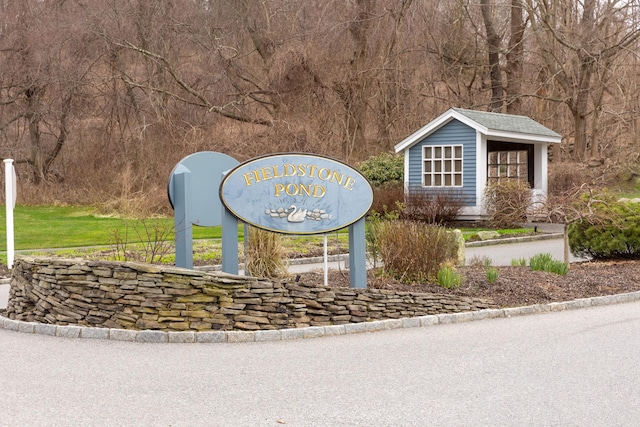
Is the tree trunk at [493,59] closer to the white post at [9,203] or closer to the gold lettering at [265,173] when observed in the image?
the white post at [9,203]

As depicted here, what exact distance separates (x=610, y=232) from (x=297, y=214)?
25.0ft

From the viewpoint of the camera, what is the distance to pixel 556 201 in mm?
17641

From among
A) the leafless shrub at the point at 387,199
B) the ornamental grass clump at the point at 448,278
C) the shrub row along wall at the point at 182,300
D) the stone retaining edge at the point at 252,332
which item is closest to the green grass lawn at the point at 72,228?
the leafless shrub at the point at 387,199

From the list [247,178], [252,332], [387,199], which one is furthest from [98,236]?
[252,332]

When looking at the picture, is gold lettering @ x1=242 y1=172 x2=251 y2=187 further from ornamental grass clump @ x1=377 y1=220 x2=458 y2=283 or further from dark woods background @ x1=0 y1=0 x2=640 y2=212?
dark woods background @ x1=0 y1=0 x2=640 y2=212

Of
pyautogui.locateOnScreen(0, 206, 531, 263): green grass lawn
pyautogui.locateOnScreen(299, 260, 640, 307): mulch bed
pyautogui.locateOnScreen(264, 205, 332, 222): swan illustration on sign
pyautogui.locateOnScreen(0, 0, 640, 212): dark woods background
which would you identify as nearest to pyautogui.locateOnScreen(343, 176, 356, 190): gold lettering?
pyautogui.locateOnScreen(264, 205, 332, 222): swan illustration on sign

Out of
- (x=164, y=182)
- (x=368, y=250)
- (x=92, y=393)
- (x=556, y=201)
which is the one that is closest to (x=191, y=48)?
(x=164, y=182)

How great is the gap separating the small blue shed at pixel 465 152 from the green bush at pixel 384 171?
1189 mm

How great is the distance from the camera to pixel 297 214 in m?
10.2

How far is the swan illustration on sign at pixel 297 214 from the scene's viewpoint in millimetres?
10180

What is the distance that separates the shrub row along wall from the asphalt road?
1.44 feet

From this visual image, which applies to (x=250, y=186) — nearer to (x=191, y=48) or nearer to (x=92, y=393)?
(x=92, y=393)

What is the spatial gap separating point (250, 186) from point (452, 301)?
2.82m

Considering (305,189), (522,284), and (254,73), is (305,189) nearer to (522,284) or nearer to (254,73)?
(522,284)
